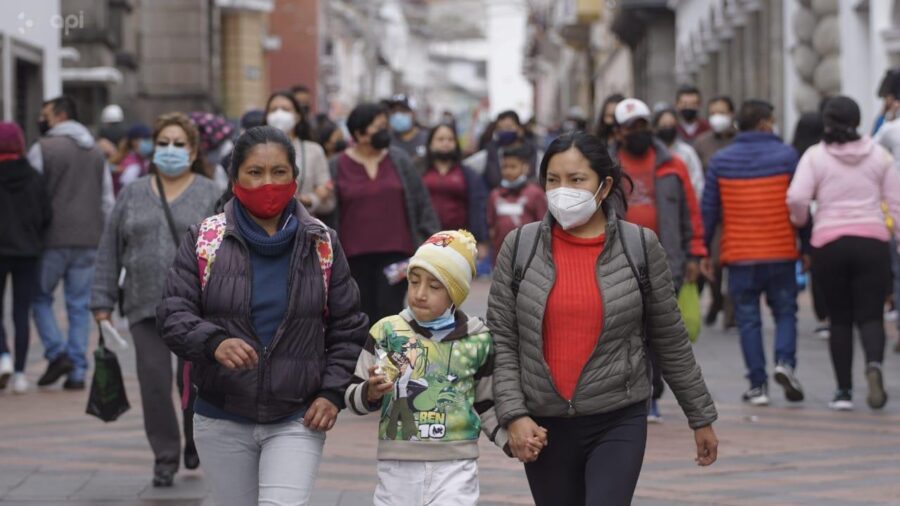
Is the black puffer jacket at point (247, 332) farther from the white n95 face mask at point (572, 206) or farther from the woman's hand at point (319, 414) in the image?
the white n95 face mask at point (572, 206)

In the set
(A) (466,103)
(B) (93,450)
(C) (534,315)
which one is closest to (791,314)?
(B) (93,450)

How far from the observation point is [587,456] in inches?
227

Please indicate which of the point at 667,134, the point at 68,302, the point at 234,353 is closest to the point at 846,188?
the point at 667,134

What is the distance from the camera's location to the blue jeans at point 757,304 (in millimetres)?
11594

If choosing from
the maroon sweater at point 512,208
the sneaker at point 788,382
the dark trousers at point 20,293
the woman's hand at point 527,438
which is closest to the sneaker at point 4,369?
the dark trousers at point 20,293

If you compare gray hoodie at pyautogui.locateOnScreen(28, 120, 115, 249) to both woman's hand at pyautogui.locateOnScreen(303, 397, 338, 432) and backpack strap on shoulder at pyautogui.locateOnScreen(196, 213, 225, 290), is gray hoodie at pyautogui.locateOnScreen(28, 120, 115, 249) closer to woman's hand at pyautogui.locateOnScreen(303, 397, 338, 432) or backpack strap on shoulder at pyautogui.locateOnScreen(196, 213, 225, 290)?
A: backpack strap on shoulder at pyautogui.locateOnScreen(196, 213, 225, 290)

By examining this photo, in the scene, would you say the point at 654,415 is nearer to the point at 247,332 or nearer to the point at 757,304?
the point at 757,304

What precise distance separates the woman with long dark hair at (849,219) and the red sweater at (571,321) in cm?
566

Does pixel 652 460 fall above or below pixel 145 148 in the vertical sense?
below

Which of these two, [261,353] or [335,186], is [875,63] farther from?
[261,353]

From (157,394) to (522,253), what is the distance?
329 centimetres

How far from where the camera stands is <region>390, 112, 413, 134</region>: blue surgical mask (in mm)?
17500

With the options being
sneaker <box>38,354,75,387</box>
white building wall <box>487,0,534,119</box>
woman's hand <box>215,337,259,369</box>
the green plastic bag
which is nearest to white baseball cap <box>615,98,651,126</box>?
the green plastic bag

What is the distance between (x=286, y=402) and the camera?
5.66m
